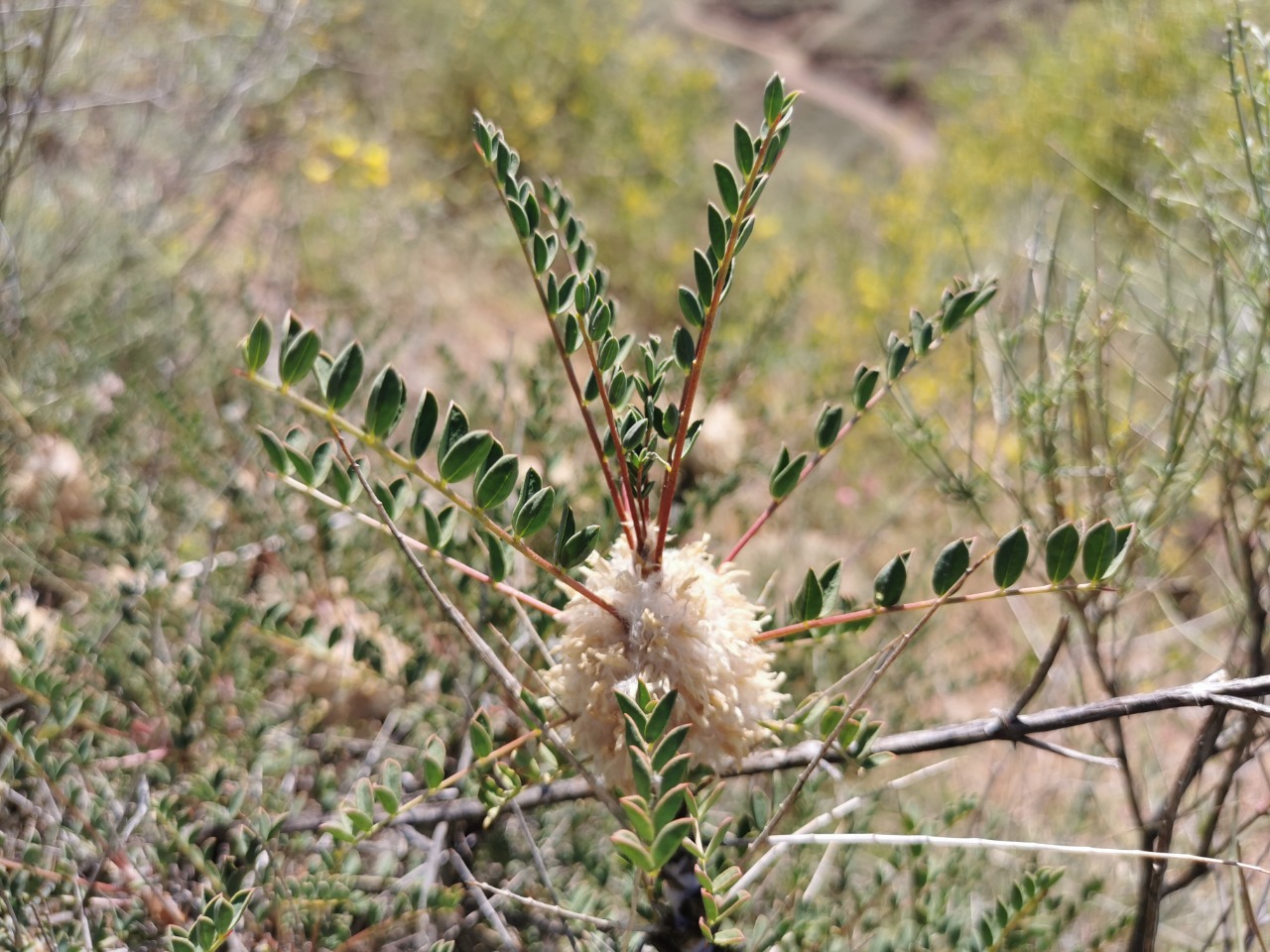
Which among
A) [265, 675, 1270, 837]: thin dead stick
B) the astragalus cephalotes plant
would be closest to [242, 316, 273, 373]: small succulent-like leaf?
the astragalus cephalotes plant

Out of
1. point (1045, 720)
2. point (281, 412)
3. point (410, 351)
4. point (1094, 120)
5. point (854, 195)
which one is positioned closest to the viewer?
point (1045, 720)

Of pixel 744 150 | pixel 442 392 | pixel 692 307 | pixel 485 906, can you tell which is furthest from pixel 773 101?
pixel 442 392

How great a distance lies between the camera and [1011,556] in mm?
573

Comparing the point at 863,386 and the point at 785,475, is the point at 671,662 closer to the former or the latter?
the point at 785,475

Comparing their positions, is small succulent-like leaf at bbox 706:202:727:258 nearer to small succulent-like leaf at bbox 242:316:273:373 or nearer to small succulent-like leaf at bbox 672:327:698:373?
small succulent-like leaf at bbox 672:327:698:373

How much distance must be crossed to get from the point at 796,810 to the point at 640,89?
491 centimetres

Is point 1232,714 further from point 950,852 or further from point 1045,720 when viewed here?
point 1045,720

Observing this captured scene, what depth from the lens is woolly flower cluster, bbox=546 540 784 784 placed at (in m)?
0.61

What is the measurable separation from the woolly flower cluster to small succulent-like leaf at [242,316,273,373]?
30cm

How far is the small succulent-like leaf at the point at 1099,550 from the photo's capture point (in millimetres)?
557

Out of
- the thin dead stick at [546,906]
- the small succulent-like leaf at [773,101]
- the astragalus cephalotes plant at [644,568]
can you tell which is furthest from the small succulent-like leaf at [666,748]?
the small succulent-like leaf at [773,101]

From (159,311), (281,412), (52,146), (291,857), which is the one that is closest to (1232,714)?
(291,857)

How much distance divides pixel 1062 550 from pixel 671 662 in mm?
291

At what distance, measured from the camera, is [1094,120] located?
496cm
